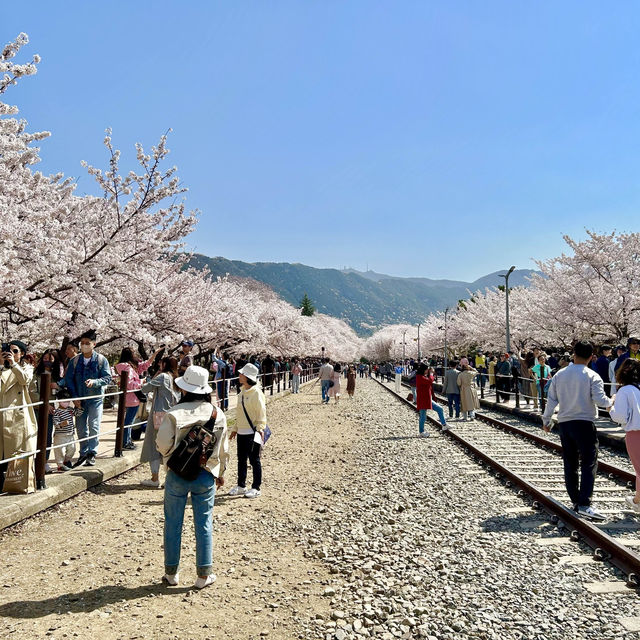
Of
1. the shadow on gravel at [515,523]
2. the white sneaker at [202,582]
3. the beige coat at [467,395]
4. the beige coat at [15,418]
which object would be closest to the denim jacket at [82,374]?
the beige coat at [15,418]

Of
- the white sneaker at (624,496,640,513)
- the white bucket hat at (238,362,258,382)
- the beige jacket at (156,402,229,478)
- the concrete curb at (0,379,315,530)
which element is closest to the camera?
the beige jacket at (156,402,229,478)

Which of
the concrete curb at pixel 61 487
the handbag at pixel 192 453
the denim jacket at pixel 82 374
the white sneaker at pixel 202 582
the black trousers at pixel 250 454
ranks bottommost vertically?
the white sneaker at pixel 202 582

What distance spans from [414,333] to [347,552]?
123m

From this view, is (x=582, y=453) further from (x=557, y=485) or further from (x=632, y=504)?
(x=557, y=485)

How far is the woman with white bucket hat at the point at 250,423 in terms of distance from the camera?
7250mm

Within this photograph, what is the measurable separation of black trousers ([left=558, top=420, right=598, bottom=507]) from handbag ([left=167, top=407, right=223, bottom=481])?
4509mm

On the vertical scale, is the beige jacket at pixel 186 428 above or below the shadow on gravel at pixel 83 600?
above

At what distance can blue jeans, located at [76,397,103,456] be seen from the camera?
27.6ft

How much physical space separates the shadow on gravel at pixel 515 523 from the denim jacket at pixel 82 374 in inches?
228

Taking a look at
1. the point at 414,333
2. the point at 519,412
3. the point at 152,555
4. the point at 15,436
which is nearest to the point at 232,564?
the point at 152,555

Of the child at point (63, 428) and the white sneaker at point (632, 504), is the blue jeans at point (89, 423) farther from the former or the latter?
the white sneaker at point (632, 504)

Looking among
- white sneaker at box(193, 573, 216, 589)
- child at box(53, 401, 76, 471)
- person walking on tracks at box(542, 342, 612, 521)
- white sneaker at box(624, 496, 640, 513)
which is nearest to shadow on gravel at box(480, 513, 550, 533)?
person walking on tracks at box(542, 342, 612, 521)

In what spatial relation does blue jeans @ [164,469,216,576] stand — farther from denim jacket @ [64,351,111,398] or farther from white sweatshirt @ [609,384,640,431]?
white sweatshirt @ [609,384,640,431]

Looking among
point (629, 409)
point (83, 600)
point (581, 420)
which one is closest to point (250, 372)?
point (83, 600)
